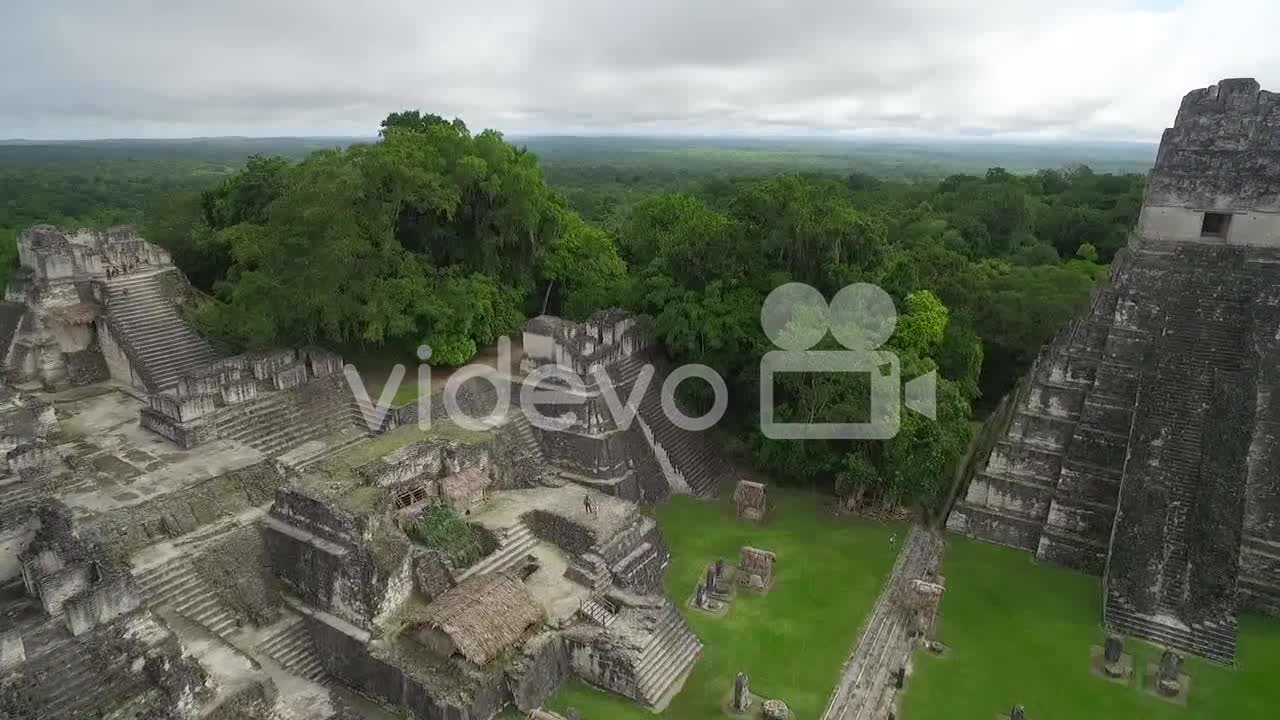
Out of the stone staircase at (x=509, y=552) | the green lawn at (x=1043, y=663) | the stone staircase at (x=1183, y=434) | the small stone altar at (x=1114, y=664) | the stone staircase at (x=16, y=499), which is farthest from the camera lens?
the stone staircase at (x=509, y=552)

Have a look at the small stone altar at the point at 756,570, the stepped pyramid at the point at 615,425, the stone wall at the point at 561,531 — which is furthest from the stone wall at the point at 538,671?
the stepped pyramid at the point at 615,425

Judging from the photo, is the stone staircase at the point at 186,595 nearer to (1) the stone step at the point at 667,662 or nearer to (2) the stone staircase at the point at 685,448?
(1) the stone step at the point at 667,662

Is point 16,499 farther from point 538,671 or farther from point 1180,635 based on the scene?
point 1180,635

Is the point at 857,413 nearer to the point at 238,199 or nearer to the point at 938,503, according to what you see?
the point at 938,503

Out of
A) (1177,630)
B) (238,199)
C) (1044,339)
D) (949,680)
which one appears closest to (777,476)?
(949,680)

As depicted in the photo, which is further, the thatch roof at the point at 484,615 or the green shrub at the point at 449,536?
the green shrub at the point at 449,536

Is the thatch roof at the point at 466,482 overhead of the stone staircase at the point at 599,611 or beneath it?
overhead

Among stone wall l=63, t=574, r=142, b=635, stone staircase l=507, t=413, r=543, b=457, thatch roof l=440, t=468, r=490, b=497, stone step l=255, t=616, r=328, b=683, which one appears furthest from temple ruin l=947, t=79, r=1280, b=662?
stone wall l=63, t=574, r=142, b=635
